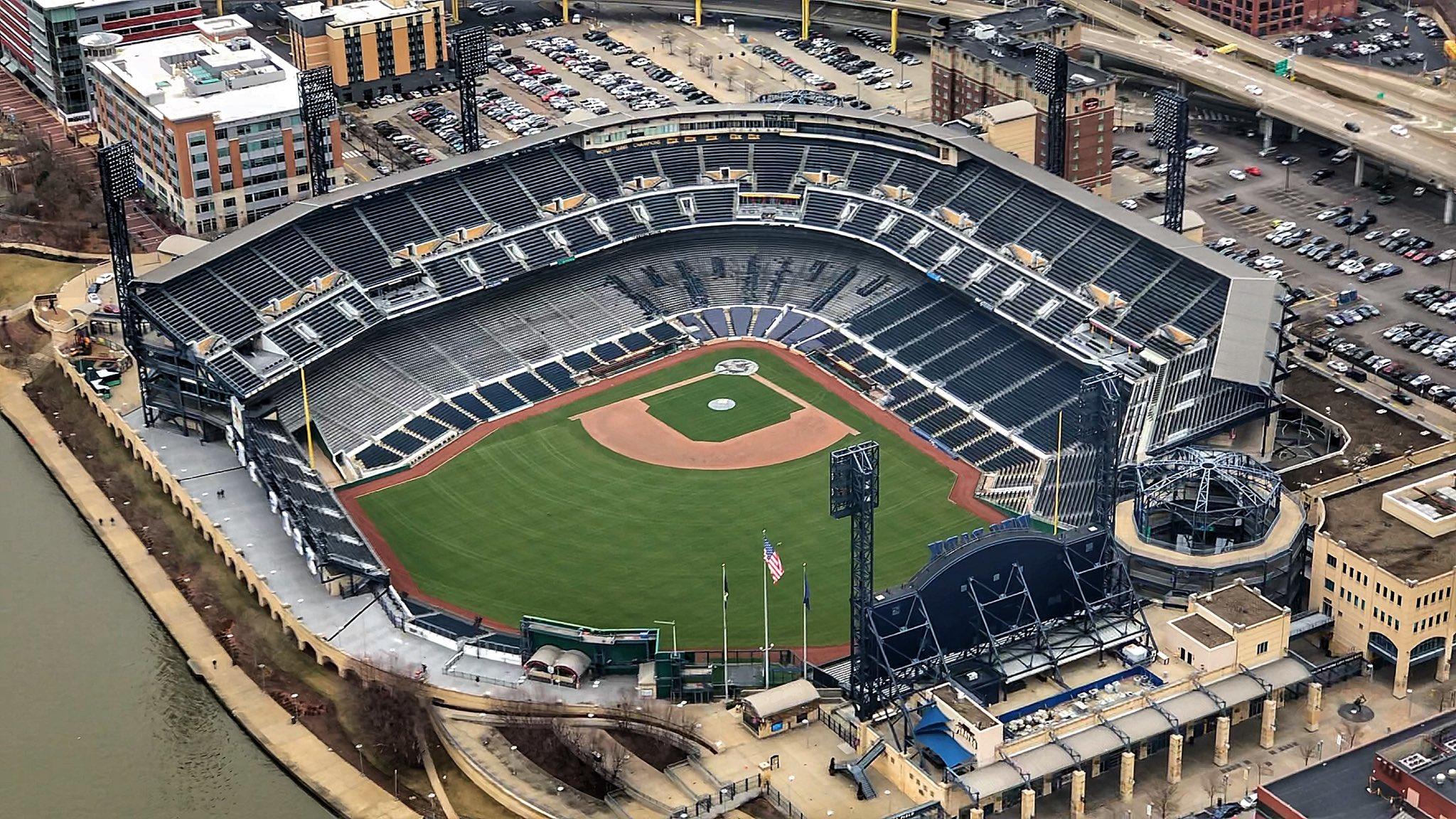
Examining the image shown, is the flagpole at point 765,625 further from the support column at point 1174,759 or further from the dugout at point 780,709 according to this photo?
the support column at point 1174,759

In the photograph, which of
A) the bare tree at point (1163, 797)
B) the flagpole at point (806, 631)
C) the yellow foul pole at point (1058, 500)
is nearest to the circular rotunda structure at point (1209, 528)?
the yellow foul pole at point (1058, 500)

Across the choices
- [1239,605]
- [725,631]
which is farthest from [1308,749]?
[725,631]

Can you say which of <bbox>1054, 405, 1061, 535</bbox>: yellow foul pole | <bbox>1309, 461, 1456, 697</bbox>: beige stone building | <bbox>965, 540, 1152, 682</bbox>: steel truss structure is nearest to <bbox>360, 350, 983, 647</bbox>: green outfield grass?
<bbox>1054, 405, 1061, 535</bbox>: yellow foul pole

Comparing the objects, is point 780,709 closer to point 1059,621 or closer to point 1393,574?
point 1059,621

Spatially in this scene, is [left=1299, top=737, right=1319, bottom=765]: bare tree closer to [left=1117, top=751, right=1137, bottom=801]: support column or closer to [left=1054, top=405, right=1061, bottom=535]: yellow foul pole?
[left=1117, top=751, right=1137, bottom=801]: support column

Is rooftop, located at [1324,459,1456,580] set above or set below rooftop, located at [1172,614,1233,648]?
above

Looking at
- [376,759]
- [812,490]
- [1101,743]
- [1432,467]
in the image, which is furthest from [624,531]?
[1432,467]
